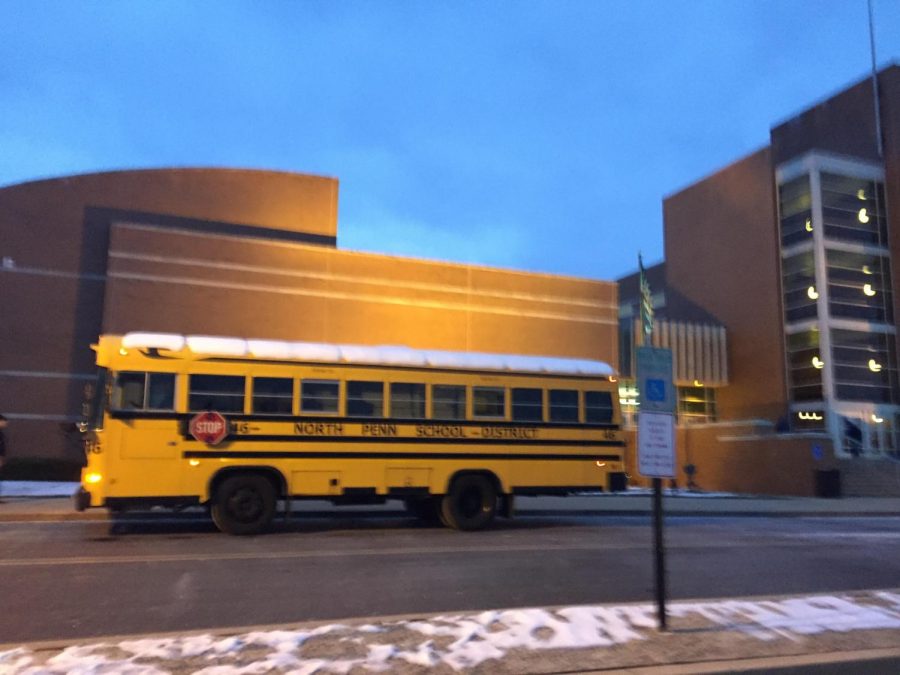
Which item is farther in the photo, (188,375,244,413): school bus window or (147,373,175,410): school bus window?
(188,375,244,413): school bus window

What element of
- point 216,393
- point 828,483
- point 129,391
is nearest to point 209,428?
point 216,393

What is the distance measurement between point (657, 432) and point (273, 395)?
7616 millimetres

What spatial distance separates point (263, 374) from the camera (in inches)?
500

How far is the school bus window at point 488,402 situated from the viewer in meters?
13.9

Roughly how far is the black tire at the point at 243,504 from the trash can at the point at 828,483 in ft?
69.8

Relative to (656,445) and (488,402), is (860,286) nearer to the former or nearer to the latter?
(488,402)

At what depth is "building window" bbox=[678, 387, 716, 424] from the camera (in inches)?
1560

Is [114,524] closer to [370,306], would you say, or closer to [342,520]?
[342,520]

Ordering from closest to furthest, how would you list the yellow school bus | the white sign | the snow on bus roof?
the white sign → the yellow school bus → the snow on bus roof

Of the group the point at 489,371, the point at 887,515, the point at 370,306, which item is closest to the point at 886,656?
the point at 489,371

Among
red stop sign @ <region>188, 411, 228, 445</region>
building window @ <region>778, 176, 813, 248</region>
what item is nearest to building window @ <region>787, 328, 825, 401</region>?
building window @ <region>778, 176, 813, 248</region>

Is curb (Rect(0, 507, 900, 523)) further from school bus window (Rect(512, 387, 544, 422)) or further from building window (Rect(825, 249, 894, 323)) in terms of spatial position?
building window (Rect(825, 249, 894, 323))

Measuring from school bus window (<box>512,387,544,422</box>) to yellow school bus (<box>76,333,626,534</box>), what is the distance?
0.03 meters

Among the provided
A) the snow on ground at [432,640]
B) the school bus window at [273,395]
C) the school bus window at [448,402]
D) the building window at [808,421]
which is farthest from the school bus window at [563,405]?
the building window at [808,421]
